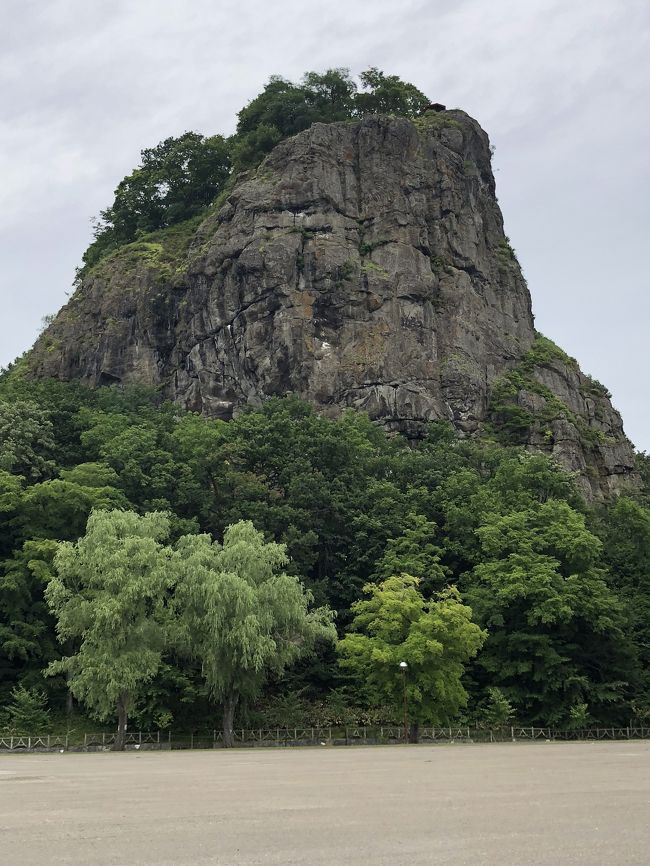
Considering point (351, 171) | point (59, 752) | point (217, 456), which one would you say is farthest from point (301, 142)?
point (59, 752)

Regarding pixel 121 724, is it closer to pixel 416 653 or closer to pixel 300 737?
pixel 300 737

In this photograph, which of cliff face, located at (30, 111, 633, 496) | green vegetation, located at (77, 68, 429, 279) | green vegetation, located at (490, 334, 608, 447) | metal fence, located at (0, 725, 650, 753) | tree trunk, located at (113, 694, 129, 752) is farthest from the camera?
green vegetation, located at (77, 68, 429, 279)

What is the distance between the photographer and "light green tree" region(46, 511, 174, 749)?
4175 centimetres

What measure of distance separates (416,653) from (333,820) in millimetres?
33456

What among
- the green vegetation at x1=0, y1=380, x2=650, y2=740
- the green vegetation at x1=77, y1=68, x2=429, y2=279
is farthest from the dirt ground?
the green vegetation at x1=77, y1=68, x2=429, y2=279

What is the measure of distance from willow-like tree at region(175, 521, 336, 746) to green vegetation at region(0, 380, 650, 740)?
11 centimetres

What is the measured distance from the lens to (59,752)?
42.2 metres

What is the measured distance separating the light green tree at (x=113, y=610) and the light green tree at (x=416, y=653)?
10.6m

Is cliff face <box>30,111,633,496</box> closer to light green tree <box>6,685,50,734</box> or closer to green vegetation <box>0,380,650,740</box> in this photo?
green vegetation <box>0,380,650,740</box>

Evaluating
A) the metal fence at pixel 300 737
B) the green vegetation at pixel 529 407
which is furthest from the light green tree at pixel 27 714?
the green vegetation at pixel 529 407

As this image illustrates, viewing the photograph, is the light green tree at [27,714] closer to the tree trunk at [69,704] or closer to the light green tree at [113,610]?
the tree trunk at [69,704]

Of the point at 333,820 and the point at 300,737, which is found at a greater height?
the point at 333,820

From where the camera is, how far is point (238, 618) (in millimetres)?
42406

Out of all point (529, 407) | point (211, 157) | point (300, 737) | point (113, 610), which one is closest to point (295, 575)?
point (300, 737)
